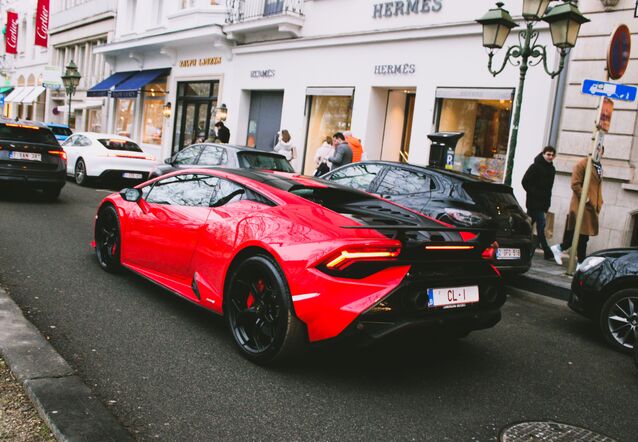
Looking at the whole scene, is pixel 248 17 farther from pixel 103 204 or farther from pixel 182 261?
pixel 182 261

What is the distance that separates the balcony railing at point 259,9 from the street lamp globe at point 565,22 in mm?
9720

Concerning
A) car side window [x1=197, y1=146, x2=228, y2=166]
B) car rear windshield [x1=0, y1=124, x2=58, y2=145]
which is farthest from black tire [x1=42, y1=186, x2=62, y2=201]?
car side window [x1=197, y1=146, x2=228, y2=166]

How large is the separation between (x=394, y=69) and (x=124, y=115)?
17.4m


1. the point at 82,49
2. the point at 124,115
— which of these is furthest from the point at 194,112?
the point at 82,49

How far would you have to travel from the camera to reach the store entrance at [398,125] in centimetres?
1518

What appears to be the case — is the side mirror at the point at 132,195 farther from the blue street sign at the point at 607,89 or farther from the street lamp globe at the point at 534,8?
the street lamp globe at the point at 534,8

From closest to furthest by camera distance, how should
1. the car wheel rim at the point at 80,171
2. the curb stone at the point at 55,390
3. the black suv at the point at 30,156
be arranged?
the curb stone at the point at 55,390 < the black suv at the point at 30,156 < the car wheel rim at the point at 80,171

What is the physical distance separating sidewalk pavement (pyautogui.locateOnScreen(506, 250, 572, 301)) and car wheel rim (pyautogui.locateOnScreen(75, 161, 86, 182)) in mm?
11532

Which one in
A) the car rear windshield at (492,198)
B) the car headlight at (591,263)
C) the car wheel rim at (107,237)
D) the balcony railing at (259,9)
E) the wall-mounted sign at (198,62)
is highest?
the balcony railing at (259,9)

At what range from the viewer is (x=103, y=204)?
258 inches

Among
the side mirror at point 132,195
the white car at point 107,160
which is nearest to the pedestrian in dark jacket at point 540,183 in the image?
the side mirror at point 132,195

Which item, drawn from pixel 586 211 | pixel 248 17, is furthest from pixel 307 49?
pixel 586 211

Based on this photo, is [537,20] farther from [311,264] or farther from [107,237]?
[311,264]

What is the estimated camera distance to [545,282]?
7.82 metres
